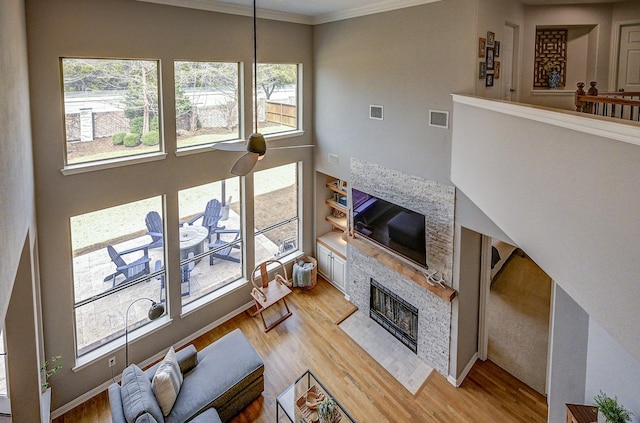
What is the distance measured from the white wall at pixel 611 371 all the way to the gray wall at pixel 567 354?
8 centimetres

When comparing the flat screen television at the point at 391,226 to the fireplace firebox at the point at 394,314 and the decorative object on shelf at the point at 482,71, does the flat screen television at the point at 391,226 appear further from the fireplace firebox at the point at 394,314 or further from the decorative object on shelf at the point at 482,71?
the decorative object on shelf at the point at 482,71

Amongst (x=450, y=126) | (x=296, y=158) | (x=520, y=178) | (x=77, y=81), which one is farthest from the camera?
(x=296, y=158)

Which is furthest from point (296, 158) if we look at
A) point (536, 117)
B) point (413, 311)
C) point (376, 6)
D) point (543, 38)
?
point (536, 117)

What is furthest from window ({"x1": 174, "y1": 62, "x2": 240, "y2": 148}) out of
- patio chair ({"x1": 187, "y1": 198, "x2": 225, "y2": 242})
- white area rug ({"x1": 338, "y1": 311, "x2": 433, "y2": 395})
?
white area rug ({"x1": 338, "y1": 311, "x2": 433, "y2": 395})

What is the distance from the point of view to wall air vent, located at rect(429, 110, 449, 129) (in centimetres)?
485

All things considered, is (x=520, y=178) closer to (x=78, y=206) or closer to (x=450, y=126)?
(x=450, y=126)

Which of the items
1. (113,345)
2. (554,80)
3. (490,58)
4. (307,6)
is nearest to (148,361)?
(113,345)

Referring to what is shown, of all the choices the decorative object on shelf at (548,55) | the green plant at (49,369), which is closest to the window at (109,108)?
the green plant at (49,369)

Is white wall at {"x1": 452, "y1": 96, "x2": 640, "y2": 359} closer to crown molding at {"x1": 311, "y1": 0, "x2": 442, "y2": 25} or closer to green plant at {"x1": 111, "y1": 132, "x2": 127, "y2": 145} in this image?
crown molding at {"x1": 311, "y1": 0, "x2": 442, "y2": 25}

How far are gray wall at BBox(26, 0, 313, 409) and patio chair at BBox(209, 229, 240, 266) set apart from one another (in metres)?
0.73

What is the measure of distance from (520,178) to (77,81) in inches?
191

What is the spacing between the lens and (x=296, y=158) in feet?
23.4

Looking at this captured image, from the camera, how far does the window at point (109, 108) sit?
451 centimetres

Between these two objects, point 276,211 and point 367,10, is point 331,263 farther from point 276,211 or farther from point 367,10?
point 367,10
